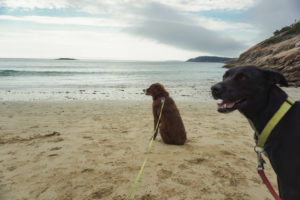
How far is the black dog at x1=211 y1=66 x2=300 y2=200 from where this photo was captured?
1.75 meters

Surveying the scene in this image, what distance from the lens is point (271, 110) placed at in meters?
1.98

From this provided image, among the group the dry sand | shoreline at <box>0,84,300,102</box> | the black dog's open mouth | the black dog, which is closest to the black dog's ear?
the black dog

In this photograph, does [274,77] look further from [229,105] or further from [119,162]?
[119,162]

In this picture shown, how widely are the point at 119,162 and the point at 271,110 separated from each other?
2791mm

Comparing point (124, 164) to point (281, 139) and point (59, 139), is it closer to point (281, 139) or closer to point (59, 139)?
point (59, 139)

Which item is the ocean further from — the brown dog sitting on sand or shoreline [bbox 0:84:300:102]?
the brown dog sitting on sand

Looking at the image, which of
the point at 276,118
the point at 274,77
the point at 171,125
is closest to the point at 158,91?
the point at 171,125

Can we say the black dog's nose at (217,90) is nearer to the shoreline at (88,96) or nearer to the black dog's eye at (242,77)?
the black dog's eye at (242,77)

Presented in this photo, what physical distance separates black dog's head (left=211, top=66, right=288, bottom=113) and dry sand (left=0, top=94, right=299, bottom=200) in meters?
1.44

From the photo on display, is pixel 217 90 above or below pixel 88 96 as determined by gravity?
above

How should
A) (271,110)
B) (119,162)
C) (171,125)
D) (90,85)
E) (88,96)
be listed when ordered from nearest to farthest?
1. (271,110)
2. (119,162)
3. (171,125)
4. (88,96)
5. (90,85)

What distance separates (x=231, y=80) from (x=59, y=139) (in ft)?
14.5

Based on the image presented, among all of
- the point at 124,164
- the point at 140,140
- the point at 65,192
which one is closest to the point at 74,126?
the point at 140,140

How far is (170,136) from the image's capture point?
4598 millimetres
